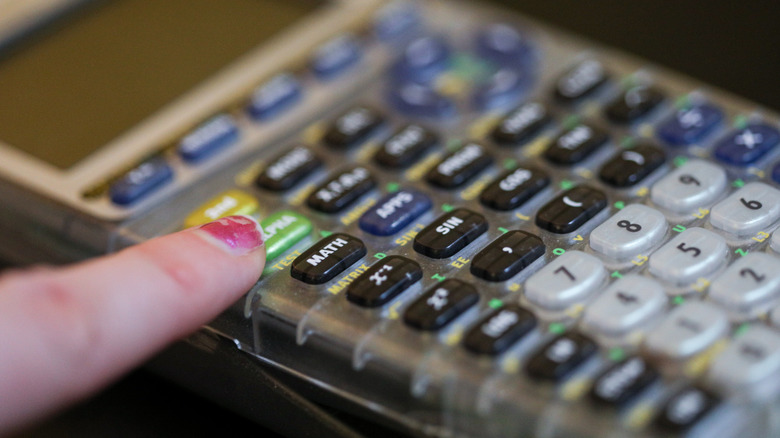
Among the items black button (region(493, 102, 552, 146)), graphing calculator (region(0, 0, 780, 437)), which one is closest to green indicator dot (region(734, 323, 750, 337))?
graphing calculator (region(0, 0, 780, 437))

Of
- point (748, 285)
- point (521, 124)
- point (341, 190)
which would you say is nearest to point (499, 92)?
point (521, 124)

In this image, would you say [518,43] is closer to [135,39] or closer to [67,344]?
[135,39]

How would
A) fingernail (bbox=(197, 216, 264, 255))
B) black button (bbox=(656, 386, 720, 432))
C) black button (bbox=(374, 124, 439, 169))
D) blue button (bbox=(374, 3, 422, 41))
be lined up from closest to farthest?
1. black button (bbox=(656, 386, 720, 432))
2. fingernail (bbox=(197, 216, 264, 255))
3. black button (bbox=(374, 124, 439, 169))
4. blue button (bbox=(374, 3, 422, 41))

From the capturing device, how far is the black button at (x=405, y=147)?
61 cm

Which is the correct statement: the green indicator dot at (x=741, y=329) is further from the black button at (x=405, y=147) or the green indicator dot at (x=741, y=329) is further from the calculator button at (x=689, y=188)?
the black button at (x=405, y=147)

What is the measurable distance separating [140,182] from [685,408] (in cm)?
35

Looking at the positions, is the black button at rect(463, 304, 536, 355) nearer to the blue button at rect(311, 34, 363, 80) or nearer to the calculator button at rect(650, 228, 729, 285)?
the calculator button at rect(650, 228, 729, 285)

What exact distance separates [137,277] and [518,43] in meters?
0.35

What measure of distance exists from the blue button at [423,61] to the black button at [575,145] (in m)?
0.13

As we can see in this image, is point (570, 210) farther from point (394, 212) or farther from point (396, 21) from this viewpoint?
point (396, 21)

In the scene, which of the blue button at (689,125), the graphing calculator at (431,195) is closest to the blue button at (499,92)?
the graphing calculator at (431,195)

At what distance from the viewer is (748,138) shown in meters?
0.59

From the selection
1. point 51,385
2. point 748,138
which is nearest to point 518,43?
point 748,138

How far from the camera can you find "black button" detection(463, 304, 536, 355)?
45 centimetres
